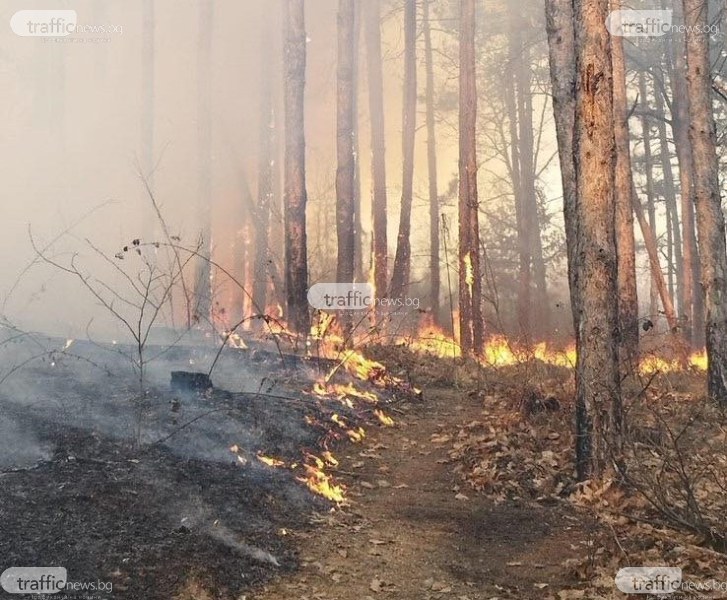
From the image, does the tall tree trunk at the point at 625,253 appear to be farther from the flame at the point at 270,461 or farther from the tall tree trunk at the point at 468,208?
the flame at the point at 270,461

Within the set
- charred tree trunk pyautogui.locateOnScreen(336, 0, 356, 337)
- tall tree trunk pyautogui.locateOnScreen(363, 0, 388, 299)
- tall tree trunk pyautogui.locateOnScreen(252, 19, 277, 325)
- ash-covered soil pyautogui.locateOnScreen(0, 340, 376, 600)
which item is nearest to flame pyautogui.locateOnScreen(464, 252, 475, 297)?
charred tree trunk pyautogui.locateOnScreen(336, 0, 356, 337)

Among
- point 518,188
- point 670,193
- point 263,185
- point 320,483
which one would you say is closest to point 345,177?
point 320,483

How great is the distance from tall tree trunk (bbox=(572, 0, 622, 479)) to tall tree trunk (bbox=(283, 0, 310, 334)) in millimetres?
6317

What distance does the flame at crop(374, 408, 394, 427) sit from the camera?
30.8ft

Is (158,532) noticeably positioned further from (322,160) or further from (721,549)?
(322,160)

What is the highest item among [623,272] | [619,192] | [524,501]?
[619,192]

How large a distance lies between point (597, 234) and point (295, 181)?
716 centimetres

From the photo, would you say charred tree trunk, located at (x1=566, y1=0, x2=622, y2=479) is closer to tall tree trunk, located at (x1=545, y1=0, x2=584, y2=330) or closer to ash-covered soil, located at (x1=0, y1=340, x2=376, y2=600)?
tall tree trunk, located at (x1=545, y1=0, x2=584, y2=330)

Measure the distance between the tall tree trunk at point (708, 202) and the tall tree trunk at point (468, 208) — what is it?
194 inches

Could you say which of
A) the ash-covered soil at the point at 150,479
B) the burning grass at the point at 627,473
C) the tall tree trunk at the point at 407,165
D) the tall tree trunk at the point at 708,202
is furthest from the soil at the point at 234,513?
the tall tree trunk at the point at 407,165

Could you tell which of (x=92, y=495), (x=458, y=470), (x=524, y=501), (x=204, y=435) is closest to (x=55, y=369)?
(x=204, y=435)

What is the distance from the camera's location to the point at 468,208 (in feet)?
47.5

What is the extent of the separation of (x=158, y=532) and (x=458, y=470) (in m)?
3.54

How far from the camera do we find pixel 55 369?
8805mm
